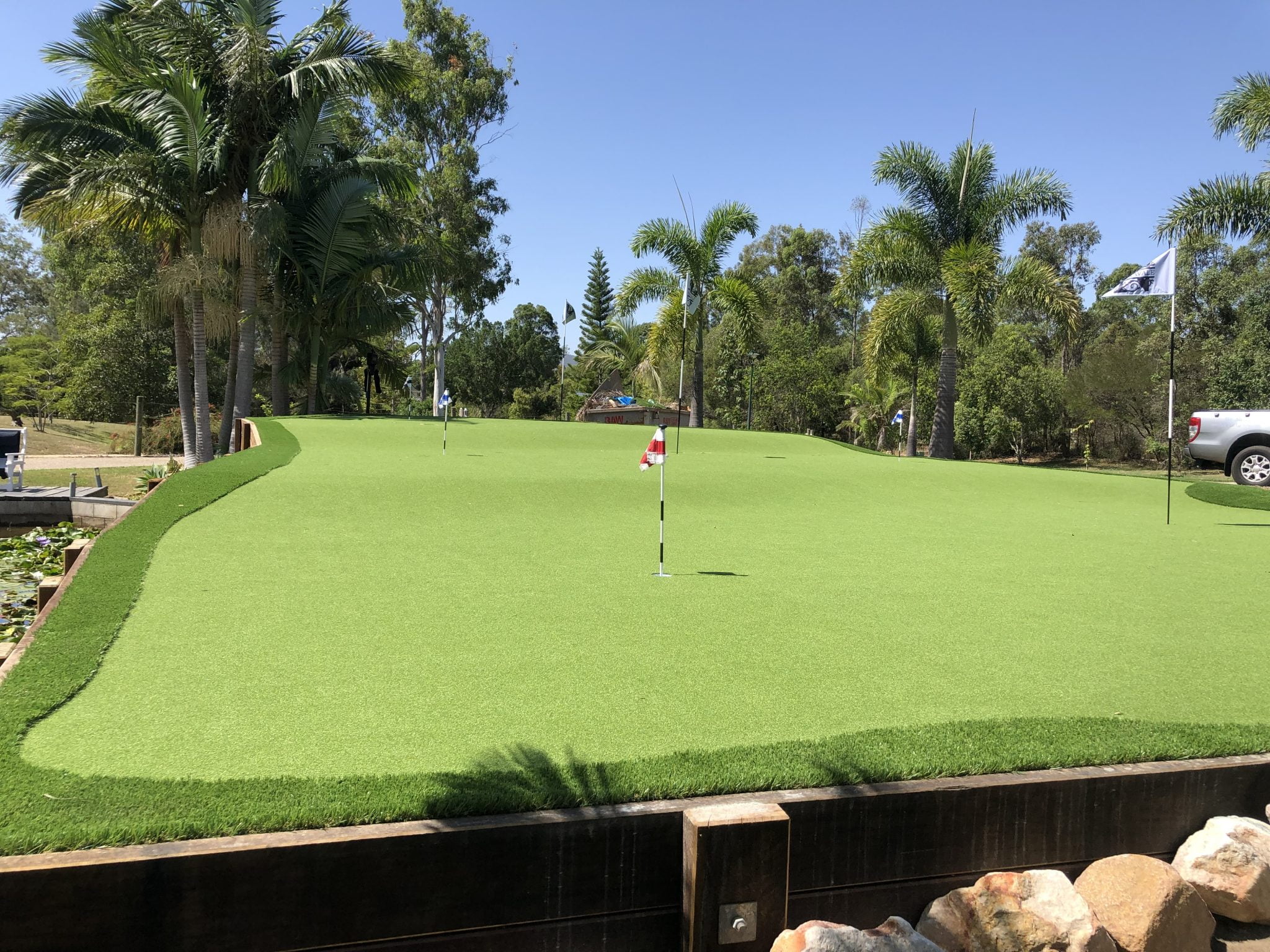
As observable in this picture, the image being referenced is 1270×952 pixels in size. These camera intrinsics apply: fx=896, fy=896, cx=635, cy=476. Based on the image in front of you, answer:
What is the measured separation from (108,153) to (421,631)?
20.5 metres

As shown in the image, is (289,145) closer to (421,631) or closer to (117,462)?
(117,462)

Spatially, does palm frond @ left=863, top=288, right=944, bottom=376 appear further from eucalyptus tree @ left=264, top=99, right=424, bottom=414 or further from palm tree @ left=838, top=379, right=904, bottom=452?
eucalyptus tree @ left=264, top=99, right=424, bottom=414

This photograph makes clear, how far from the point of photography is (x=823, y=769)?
151 inches

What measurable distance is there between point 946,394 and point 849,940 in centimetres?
2588

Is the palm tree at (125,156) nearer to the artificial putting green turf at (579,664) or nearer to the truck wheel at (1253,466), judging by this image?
the artificial putting green turf at (579,664)

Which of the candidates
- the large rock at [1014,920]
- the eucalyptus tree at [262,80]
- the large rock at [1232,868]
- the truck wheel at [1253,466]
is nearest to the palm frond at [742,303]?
the eucalyptus tree at [262,80]

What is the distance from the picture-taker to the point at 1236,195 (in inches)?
823

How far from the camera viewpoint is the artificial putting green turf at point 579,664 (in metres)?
3.64

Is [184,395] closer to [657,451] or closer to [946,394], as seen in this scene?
[657,451]

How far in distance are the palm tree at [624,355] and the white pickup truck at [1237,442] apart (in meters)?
36.3

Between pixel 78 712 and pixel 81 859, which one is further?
pixel 78 712

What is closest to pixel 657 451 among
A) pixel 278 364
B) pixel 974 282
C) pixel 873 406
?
pixel 974 282

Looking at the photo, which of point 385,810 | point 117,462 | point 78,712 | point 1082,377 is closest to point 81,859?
point 385,810

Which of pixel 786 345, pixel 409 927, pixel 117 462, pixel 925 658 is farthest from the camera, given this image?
pixel 786 345
